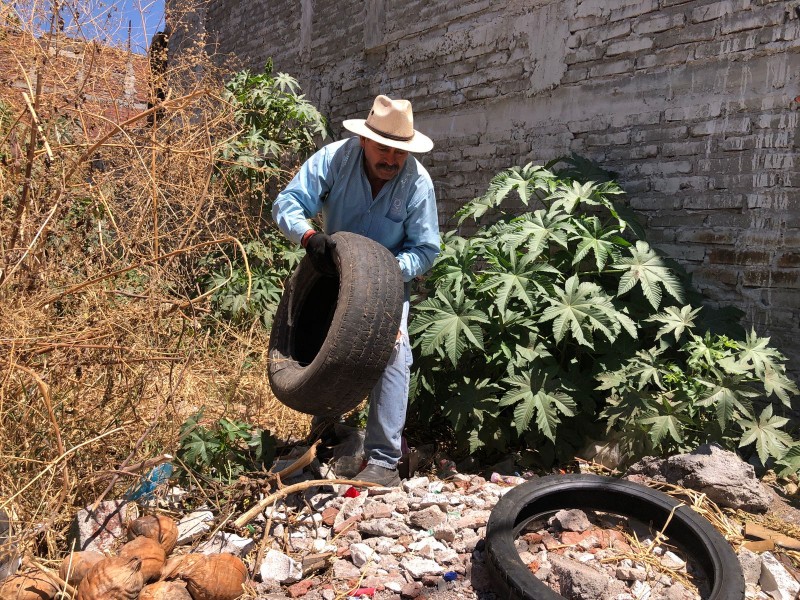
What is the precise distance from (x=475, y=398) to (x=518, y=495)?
2.80 feet

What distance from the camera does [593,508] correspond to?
11.0ft

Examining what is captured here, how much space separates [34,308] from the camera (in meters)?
3.41

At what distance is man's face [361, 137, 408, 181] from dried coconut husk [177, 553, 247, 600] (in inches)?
78.8

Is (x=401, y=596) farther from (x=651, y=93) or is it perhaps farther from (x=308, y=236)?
(x=651, y=93)

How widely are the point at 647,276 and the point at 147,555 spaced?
2997 millimetres

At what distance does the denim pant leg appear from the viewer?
358cm

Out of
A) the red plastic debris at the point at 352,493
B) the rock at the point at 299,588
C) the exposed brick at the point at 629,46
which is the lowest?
the rock at the point at 299,588

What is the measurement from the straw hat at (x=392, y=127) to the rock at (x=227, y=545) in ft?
6.51

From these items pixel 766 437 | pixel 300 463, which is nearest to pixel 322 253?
pixel 300 463

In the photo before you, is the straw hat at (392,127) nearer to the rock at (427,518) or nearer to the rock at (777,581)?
the rock at (427,518)

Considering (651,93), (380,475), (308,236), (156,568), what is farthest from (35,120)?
(651,93)

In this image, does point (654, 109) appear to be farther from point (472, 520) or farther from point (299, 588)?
point (299, 588)

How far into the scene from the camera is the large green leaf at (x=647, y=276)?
13.4ft

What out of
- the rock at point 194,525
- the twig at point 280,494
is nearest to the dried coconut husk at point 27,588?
the rock at point 194,525
